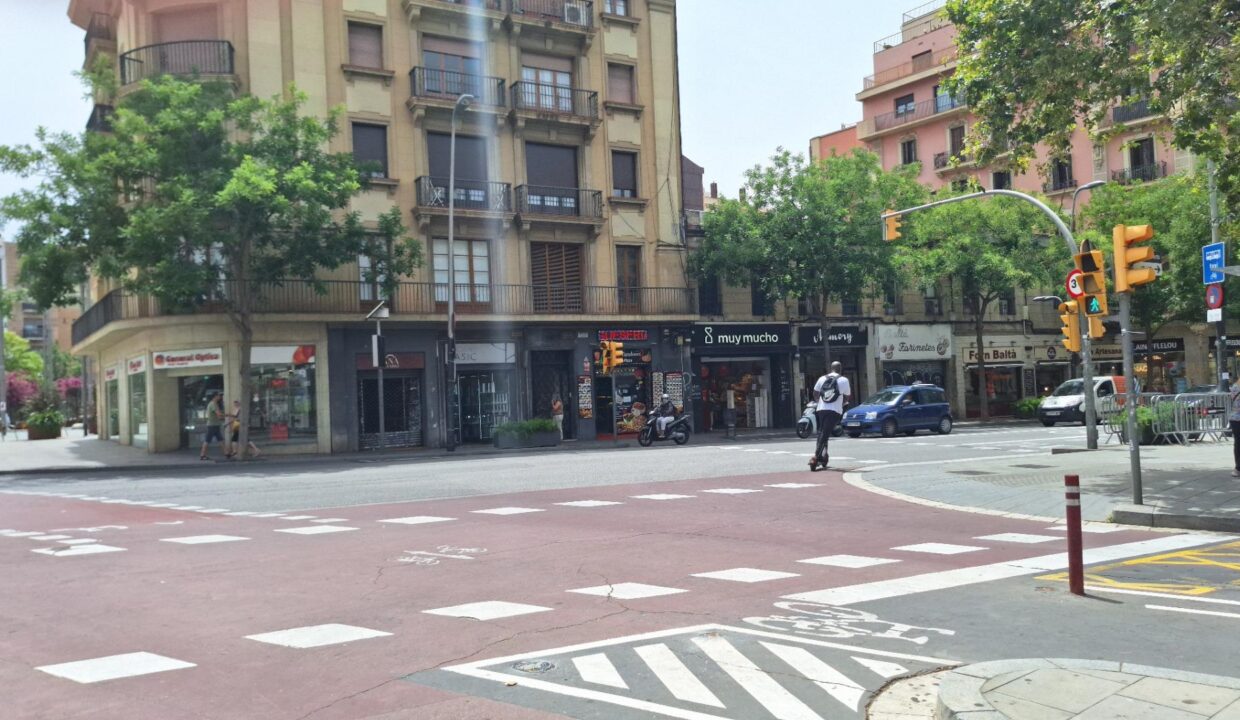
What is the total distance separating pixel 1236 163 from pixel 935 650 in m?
13.3

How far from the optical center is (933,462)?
20.7m

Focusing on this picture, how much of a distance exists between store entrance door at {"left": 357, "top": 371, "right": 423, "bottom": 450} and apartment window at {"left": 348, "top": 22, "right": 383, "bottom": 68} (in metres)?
9.68

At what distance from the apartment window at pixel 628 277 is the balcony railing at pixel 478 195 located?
15.1 ft

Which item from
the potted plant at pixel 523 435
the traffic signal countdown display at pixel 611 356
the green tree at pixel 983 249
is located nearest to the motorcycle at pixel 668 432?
the traffic signal countdown display at pixel 611 356

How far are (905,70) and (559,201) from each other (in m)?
30.3

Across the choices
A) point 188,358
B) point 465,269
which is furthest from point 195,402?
point 465,269

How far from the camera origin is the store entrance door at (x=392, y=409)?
1308 inches

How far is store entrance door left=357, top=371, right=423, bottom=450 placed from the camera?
109 feet

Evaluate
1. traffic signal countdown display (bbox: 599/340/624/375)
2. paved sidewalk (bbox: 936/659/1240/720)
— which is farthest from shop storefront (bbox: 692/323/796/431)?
paved sidewalk (bbox: 936/659/1240/720)

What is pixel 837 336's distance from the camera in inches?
1704

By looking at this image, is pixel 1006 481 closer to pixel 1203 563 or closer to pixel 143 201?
pixel 1203 563

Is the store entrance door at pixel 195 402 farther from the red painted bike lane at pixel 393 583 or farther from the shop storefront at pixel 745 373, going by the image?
the red painted bike lane at pixel 393 583

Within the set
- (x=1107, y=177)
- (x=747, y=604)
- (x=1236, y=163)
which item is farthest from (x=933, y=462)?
(x=1107, y=177)

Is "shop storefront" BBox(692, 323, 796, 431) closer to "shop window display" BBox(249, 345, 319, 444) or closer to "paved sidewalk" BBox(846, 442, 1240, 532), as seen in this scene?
"shop window display" BBox(249, 345, 319, 444)
